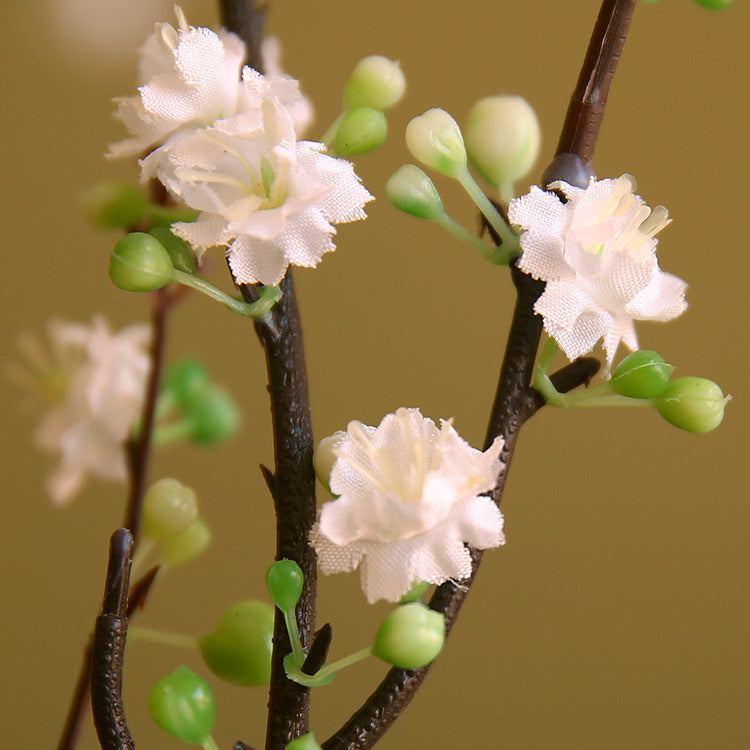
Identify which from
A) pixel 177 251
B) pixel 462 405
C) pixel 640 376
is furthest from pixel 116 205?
pixel 462 405

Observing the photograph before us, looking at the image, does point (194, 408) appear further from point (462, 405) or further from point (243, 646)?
point (462, 405)

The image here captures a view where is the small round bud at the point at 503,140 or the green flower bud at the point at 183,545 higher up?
the small round bud at the point at 503,140

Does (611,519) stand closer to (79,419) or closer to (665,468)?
(665,468)

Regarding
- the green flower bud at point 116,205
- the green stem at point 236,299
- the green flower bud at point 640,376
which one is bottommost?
the green flower bud at point 116,205

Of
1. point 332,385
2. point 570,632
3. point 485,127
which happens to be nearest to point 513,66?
point 332,385

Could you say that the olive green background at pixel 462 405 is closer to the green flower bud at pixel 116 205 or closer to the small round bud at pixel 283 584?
the green flower bud at pixel 116 205

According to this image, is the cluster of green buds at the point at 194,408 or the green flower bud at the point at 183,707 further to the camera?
the cluster of green buds at the point at 194,408

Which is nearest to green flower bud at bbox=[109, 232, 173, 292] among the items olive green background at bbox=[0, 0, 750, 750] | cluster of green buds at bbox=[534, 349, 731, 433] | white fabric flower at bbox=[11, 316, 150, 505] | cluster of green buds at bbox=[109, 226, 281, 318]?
cluster of green buds at bbox=[109, 226, 281, 318]

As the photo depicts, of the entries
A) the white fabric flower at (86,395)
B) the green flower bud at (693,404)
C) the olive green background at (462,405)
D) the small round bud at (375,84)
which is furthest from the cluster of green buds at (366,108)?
the olive green background at (462,405)
